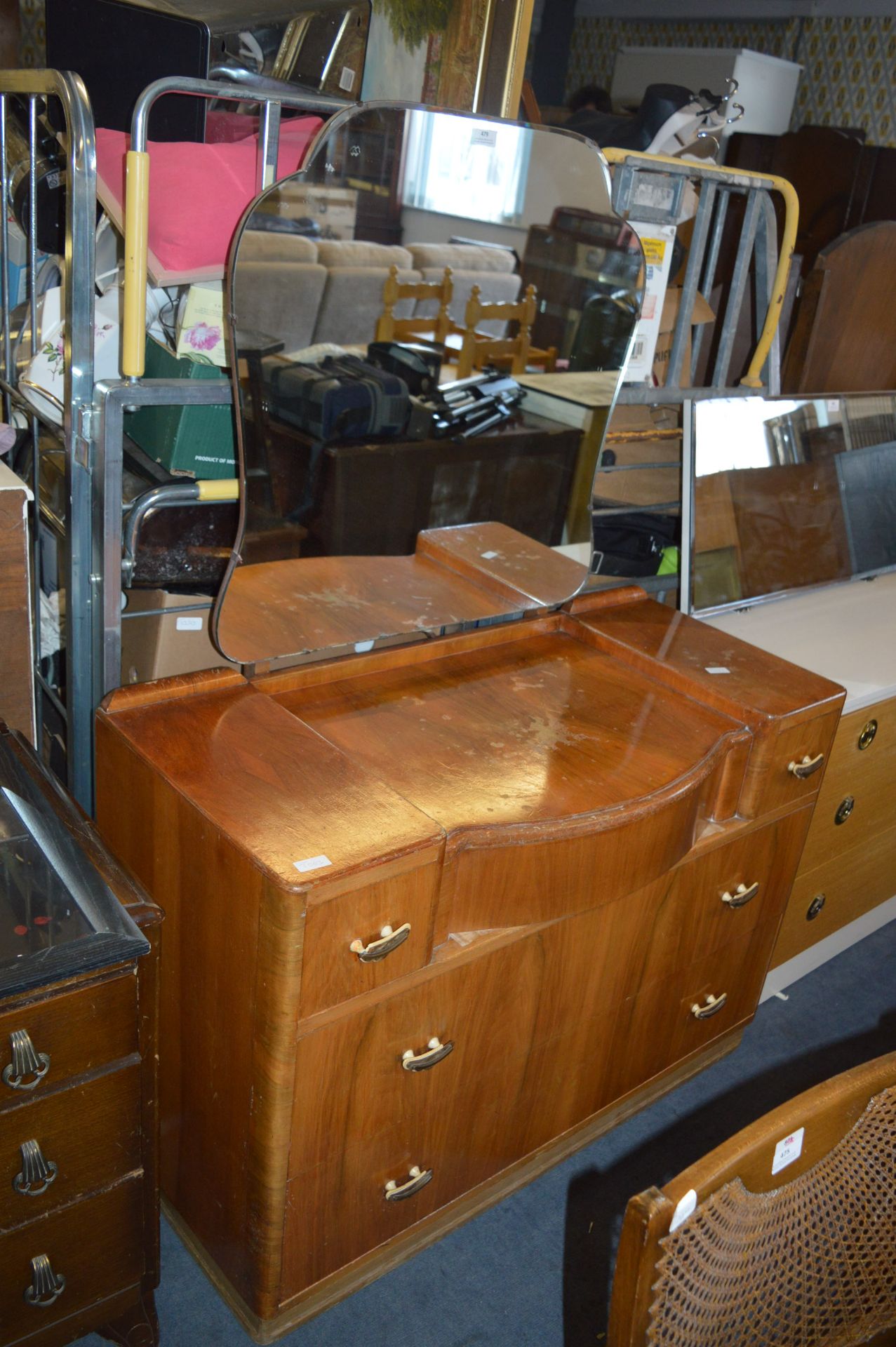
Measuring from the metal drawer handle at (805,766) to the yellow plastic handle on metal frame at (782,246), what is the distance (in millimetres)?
807

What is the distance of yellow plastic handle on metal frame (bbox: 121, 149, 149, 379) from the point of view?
1236 mm

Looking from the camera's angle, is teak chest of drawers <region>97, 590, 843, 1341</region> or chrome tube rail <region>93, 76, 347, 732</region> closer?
teak chest of drawers <region>97, 590, 843, 1341</region>

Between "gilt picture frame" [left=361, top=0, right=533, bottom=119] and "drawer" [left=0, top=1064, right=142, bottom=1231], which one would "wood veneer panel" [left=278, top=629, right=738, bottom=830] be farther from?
"gilt picture frame" [left=361, top=0, right=533, bottom=119]

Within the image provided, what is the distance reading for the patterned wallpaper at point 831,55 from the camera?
5.77 metres

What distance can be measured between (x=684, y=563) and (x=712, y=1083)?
38.3 inches

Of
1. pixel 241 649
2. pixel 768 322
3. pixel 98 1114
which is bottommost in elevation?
pixel 98 1114

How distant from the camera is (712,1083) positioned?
196 cm

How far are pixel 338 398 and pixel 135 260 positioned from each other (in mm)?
305

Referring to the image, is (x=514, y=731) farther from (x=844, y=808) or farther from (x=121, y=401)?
(x=844, y=808)

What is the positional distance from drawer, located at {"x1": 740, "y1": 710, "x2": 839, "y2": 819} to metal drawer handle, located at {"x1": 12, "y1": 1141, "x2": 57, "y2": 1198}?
42.5 inches

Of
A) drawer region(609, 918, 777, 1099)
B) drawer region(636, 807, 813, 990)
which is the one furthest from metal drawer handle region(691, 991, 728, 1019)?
drawer region(636, 807, 813, 990)

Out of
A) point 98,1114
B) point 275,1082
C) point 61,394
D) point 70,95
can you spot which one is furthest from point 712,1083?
Result: point 70,95

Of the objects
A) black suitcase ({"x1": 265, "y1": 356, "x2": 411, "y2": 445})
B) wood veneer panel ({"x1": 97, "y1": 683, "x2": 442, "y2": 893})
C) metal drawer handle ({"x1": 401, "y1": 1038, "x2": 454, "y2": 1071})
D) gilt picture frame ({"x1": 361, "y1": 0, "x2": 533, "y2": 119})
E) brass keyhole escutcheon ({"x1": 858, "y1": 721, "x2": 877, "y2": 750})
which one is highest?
gilt picture frame ({"x1": 361, "y1": 0, "x2": 533, "y2": 119})

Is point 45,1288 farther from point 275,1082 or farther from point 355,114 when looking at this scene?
point 355,114
